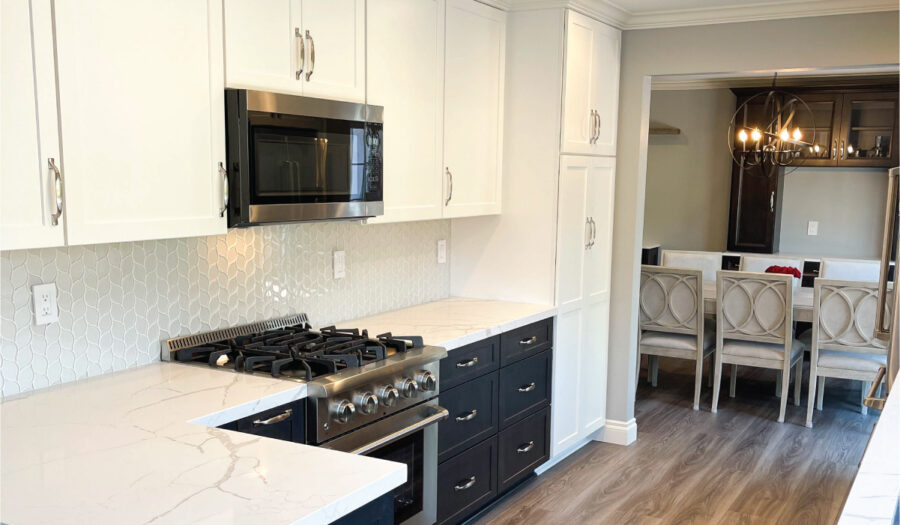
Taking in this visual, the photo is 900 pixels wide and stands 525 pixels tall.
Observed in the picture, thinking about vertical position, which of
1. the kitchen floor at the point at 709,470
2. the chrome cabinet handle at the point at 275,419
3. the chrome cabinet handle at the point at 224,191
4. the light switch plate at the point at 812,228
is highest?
the chrome cabinet handle at the point at 224,191

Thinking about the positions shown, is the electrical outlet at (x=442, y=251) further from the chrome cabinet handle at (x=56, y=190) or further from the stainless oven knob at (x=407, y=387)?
the chrome cabinet handle at (x=56, y=190)

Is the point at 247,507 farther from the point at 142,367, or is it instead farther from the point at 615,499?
the point at 615,499

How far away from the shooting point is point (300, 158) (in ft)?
8.75

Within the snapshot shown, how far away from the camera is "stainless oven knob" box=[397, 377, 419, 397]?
9.16ft

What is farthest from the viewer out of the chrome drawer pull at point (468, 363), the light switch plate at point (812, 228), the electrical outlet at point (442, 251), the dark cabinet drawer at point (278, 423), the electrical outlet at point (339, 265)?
the light switch plate at point (812, 228)

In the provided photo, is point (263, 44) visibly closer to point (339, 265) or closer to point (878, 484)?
point (339, 265)

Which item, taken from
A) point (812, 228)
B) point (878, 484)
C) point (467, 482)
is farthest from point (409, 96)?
point (812, 228)

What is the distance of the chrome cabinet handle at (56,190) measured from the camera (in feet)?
6.53

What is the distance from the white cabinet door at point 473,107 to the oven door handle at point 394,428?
1.01m

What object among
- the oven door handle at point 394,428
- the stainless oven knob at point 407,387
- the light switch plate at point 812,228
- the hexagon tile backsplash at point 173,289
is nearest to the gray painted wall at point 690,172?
the light switch plate at point 812,228

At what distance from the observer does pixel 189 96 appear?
92.2 inches

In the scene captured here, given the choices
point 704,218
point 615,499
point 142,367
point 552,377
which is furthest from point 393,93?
point 704,218

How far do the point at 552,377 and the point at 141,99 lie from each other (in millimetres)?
2473

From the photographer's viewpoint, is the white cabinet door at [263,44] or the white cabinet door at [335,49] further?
the white cabinet door at [335,49]
